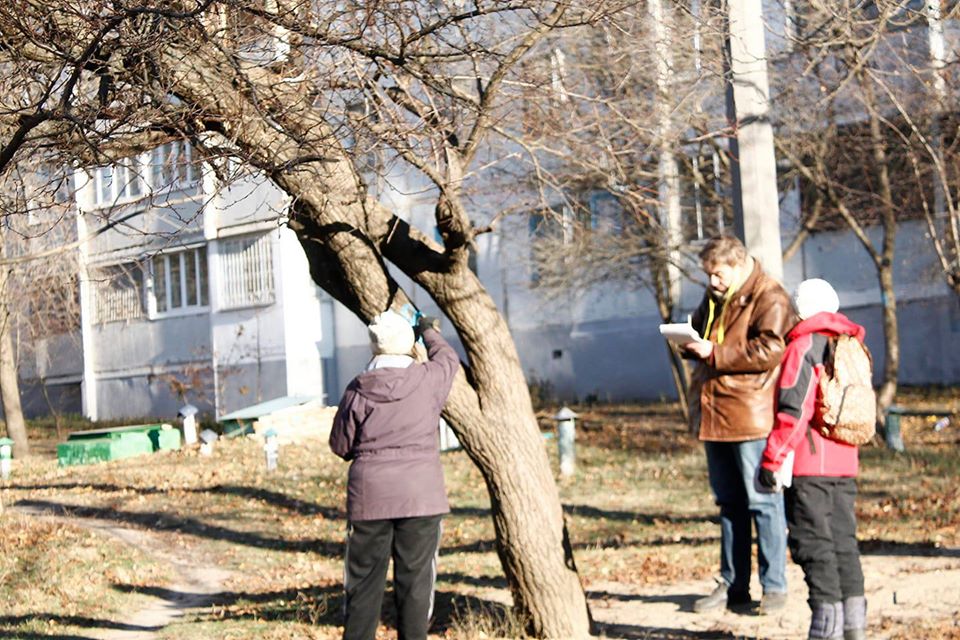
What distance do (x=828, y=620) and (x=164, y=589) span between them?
255 inches

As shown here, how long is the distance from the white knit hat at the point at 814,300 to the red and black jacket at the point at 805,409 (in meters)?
→ 0.04

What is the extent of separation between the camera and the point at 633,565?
32.7 feet

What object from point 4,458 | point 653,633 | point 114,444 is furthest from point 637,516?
point 114,444

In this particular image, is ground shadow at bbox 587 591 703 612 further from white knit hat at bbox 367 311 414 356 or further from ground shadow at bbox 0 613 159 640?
ground shadow at bbox 0 613 159 640

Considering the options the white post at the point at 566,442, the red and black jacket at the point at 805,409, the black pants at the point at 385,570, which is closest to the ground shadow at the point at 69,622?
the black pants at the point at 385,570

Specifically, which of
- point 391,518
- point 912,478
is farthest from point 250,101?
point 912,478

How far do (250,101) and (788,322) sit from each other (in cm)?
309

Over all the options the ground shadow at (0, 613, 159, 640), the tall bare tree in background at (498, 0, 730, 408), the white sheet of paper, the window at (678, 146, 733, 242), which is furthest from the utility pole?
the window at (678, 146, 733, 242)

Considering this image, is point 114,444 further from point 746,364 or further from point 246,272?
point 746,364

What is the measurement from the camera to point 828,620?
20.1 feet

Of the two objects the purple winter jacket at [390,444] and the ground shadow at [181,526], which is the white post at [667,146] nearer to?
the purple winter jacket at [390,444]

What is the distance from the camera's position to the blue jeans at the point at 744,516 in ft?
23.5

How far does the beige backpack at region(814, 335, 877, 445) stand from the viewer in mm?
6078

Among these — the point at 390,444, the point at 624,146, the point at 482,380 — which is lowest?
the point at 390,444
